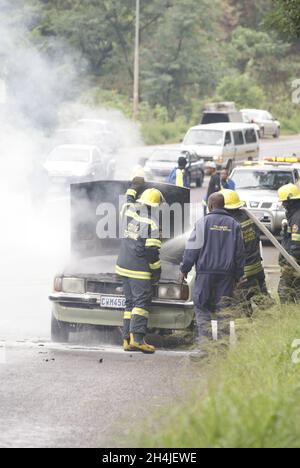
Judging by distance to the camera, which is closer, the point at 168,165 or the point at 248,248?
the point at 248,248

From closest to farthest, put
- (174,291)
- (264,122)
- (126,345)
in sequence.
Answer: (126,345) → (174,291) → (264,122)

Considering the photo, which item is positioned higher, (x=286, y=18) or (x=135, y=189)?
(x=286, y=18)

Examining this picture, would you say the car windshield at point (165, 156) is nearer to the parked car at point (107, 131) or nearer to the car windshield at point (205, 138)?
the parked car at point (107, 131)

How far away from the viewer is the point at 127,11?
4475 centimetres

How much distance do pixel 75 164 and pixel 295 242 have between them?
55.8 feet

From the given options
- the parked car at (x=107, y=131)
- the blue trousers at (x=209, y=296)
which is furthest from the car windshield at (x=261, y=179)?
the blue trousers at (x=209, y=296)

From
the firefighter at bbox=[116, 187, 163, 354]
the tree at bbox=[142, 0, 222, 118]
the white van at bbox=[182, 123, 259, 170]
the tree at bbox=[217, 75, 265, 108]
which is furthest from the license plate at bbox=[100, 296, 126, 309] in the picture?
the tree at bbox=[217, 75, 265, 108]

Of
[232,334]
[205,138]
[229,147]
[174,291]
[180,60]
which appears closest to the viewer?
[232,334]

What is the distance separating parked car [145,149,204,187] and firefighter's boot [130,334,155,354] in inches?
765

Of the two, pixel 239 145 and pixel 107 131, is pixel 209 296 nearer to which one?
pixel 107 131

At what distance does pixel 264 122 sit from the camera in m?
56.9

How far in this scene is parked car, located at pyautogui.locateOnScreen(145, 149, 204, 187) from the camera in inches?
1256

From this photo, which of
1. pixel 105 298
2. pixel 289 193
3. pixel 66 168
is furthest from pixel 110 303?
pixel 66 168

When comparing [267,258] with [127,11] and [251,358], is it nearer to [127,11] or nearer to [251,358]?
[251,358]
